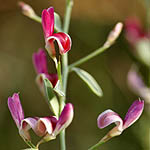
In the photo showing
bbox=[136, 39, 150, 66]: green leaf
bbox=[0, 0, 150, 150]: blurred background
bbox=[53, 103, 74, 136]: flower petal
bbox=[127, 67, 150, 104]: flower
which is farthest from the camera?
bbox=[0, 0, 150, 150]: blurred background

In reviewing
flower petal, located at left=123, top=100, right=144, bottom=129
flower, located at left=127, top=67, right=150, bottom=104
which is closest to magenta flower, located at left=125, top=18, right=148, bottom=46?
flower, located at left=127, top=67, right=150, bottom=104

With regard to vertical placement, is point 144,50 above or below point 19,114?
below

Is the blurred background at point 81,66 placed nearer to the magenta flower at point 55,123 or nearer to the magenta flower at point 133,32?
the magenta flower at point 133,32

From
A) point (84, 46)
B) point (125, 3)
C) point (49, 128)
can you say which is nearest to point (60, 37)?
point (49, 128)

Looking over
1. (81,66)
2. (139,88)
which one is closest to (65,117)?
(139,88)

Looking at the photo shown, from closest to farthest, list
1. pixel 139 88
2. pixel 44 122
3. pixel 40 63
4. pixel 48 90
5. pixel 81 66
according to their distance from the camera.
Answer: pixel 44 122
pixel 48 90
pixel 40 63
pixel 139 88
pixel 81 66

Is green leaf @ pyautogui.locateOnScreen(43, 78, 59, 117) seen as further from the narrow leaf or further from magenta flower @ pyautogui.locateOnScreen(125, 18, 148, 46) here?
magenta flower @ pyautogui.locateOnScreen(125, 18, 148, 46)

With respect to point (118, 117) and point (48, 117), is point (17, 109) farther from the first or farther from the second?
point (118, 117)
